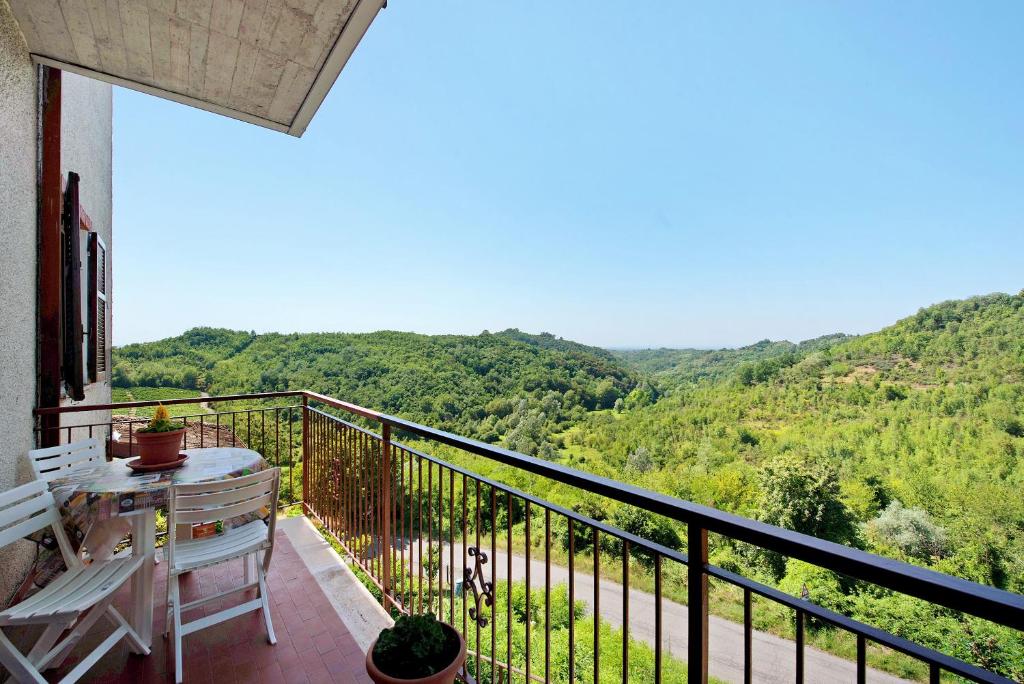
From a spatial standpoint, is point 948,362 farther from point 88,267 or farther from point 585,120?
point 88,267

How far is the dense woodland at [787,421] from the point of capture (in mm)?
21469

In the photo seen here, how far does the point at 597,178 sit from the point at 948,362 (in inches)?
1189

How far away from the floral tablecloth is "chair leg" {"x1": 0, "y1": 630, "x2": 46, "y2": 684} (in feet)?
1.65

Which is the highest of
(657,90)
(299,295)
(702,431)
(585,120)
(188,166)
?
(657,90)

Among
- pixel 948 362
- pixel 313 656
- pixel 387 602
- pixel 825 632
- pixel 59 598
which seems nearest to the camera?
pixel 59 598

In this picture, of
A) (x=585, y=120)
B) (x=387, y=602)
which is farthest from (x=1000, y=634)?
(x=585, y=120)

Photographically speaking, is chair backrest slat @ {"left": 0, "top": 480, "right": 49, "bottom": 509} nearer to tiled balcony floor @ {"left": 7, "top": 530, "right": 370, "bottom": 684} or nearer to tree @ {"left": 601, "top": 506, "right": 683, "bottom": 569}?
tiled balcony floor @ {"left": 7, "top": 530, "right": 370, "bottom": 684}

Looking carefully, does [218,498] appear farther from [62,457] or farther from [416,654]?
[62,457]

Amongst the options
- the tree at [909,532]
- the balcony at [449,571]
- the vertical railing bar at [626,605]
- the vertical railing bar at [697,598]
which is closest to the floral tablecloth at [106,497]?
the balcony at [449,571]

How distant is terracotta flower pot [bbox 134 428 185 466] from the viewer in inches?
87.0

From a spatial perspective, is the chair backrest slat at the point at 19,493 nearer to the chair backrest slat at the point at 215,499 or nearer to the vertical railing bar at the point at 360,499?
the chair backrest slat at the point at 215,499

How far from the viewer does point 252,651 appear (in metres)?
1.97

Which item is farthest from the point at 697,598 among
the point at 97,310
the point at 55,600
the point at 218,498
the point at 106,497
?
the point at 97,310

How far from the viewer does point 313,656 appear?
6.42 feet
